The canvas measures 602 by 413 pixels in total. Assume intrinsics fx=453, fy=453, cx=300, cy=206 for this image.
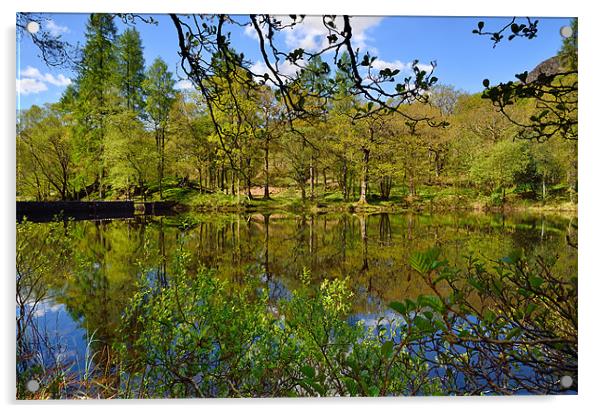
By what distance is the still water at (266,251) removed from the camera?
2.58 meters

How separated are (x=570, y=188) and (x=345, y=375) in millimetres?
1711

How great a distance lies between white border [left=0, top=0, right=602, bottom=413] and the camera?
2422mm

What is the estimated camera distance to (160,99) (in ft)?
9.11

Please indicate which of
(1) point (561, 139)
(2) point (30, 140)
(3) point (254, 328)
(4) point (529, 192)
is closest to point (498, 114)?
(1) point (561, 139)

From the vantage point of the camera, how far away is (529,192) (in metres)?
2.85

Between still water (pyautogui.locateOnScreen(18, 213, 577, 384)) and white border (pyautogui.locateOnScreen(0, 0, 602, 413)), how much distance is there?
0.17 meters

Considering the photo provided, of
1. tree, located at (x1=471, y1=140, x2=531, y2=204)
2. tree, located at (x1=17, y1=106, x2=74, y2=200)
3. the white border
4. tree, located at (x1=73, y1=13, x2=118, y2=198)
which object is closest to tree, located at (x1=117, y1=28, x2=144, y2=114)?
tree, located at (x1=73, y1=13, x2=118, y2=198)

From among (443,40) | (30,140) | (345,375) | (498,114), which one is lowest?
(345,375)

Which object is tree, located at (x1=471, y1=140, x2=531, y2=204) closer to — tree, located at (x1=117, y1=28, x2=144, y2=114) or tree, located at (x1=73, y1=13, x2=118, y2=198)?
tree, located at (x1=117, y1=28, x2=144, y2=114)

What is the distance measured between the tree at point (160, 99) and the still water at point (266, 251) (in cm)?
42
